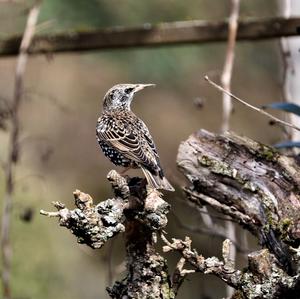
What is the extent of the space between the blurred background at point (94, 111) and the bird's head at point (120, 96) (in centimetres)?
102

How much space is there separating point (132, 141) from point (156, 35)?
1030 millimetres

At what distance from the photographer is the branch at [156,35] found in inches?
187

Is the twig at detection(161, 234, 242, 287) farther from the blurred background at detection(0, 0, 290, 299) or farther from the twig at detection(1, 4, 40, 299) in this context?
the blurred background at detection(0, 0, 290, 299)

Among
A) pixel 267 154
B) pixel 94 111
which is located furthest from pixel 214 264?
pixel 94 111

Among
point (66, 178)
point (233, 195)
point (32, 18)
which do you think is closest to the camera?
point (233, 195)

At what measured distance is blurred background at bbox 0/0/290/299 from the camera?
714 centimetres

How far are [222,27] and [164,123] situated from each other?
7801 millimetres

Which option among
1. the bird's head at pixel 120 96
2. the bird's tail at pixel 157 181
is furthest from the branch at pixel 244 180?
the bird's head at pixel 120 96

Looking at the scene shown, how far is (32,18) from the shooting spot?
4.82 meters

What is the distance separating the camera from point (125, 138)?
4.11 meters

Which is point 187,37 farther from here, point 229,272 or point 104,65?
point 104,65

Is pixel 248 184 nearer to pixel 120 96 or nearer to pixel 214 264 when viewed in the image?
pixel 214 264

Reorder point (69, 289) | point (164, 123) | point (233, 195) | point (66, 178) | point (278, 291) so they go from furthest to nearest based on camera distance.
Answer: point (164, 123), point (66, 178), point (69, 289), point (233, 195), point (278, 291)

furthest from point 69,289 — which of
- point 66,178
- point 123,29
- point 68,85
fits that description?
point 68,85
